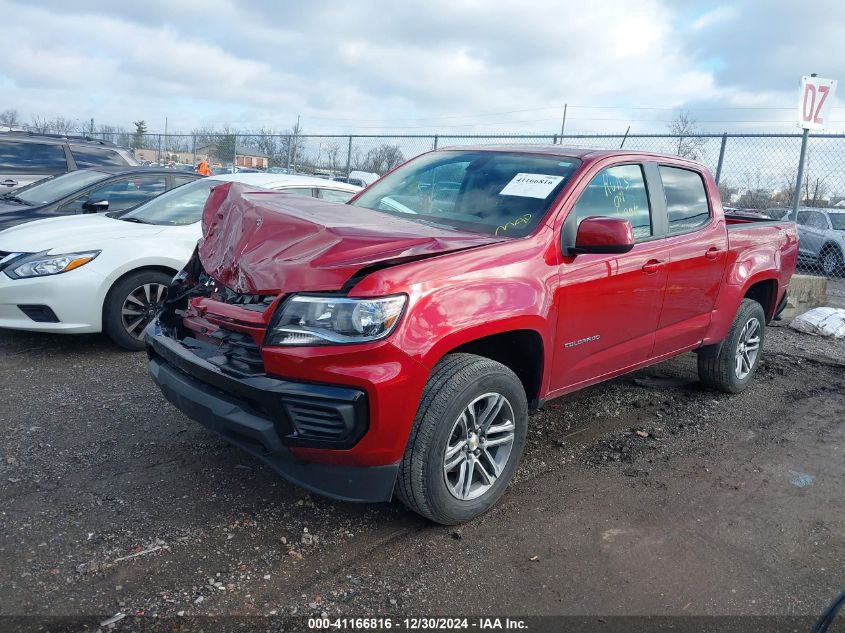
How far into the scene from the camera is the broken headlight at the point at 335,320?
8.88 feet

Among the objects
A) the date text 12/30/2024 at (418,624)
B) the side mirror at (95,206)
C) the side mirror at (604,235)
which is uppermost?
the side mirror at (604,235)

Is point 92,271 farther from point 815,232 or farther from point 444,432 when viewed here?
point 815,232

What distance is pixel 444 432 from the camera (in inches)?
115

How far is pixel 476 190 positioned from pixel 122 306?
310cm

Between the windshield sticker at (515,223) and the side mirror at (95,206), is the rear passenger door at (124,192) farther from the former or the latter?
the windshield sticker at (515,223)

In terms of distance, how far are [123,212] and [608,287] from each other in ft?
15.3

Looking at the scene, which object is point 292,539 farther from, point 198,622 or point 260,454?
point 198,622

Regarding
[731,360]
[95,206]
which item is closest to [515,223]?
[731,360]

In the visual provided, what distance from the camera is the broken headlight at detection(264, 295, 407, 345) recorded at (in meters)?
2.71

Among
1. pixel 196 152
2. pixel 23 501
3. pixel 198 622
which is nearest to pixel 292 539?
pixel 198 622

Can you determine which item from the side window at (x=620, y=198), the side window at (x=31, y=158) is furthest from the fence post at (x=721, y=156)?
the side window at (x=31, y=158)

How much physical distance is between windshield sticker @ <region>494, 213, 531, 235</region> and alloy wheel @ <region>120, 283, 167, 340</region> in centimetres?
315

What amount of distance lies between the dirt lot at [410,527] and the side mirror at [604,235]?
1296mm

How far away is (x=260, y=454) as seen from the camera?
2922 millimetres
